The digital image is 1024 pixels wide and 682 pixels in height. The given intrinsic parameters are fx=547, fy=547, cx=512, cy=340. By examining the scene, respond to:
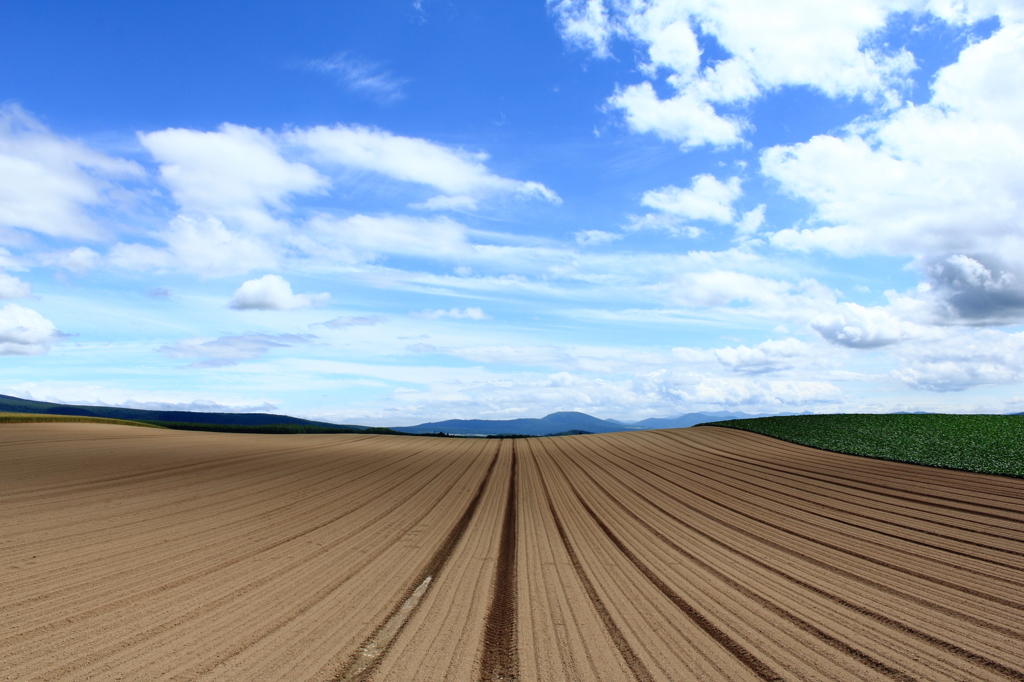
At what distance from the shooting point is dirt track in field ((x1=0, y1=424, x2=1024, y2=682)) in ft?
16.2

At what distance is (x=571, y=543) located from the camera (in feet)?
32.2

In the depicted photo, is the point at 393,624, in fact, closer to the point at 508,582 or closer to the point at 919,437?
the point at 508,582

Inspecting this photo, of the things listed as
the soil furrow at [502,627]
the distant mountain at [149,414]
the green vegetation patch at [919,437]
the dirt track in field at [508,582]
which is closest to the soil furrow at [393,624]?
the dirt track in field at [508,582]

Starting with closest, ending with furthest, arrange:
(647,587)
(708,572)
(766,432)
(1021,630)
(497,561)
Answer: (1021,630) < (647,587) < (708,572) < (497,561) < (766,432)

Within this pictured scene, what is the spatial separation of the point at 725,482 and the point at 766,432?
21.3 m

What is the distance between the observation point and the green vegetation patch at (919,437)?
19703mm

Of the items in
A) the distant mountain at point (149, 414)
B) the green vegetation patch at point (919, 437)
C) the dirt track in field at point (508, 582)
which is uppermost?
the green vegetation patch at point (919, 437)

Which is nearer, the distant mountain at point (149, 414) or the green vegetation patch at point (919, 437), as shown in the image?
the green vegetation patch at point (919, 437)

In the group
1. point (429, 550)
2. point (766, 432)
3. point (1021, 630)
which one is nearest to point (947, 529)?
point (1021, 630)

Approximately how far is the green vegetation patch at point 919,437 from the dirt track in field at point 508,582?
4.72 metres

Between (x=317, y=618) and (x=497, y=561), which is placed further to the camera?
(x=497, y=561)

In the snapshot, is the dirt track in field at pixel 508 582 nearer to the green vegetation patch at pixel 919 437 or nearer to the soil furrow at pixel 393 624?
the soil furrow at pixel 393 624

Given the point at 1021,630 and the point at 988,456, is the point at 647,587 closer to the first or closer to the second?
the point at 1021,630

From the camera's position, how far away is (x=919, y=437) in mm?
27438
